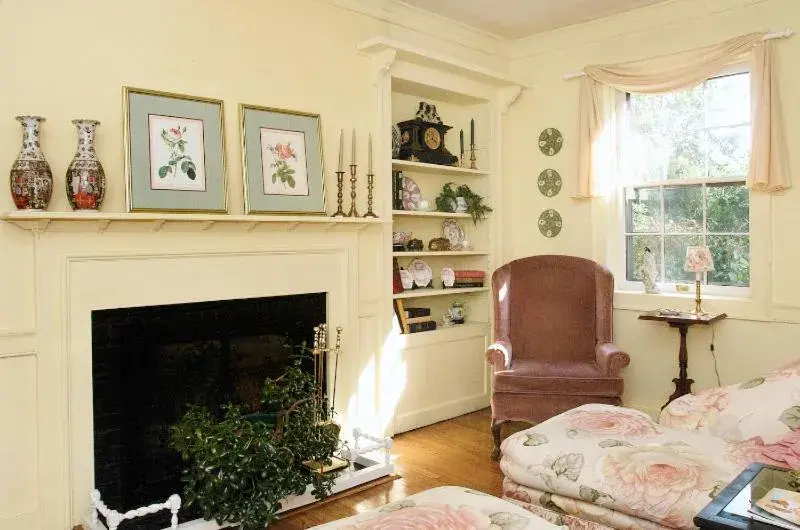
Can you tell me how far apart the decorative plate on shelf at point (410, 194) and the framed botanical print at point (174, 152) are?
1527mm

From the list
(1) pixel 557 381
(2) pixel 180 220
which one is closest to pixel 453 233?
(1) pixel 557 381

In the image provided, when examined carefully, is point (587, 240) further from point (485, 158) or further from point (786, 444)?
point (786, 444)

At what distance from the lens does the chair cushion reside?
348 centimetres

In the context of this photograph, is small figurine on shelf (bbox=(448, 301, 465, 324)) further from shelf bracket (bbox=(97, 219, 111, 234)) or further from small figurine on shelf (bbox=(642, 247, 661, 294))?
shelf bracket (bbox=(97, 219, 111, 234))

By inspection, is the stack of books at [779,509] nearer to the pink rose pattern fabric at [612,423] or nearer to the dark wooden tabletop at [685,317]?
the pink rose pattern fabric at [612,423]

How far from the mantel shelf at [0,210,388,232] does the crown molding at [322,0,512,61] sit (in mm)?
1311

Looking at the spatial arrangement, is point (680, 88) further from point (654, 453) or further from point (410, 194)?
point (654, 453)

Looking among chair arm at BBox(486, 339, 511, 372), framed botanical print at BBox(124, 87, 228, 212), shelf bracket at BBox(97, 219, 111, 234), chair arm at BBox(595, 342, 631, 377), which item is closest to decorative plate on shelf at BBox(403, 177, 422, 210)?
chair arm at BBox(486, 339, 511, 372)

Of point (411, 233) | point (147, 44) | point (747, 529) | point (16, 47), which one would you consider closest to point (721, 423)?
point (747, 529)

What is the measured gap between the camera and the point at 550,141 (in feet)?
15.3

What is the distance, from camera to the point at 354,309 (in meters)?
3.81

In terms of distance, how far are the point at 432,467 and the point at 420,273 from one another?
58.2 inches

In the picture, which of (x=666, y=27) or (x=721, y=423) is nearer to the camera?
(x=721, y=423)

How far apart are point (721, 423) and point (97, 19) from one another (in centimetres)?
316
